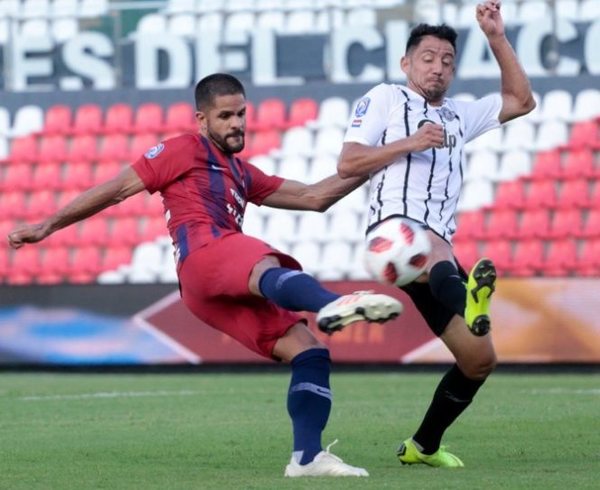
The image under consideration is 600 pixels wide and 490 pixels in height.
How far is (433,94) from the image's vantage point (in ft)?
24.0

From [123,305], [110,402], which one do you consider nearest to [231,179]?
[110,402]

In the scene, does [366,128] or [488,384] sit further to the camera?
[488,384]

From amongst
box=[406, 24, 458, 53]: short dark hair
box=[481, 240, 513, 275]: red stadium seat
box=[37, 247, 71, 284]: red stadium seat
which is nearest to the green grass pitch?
box=[406, 24, 458, 53]: short dark hair

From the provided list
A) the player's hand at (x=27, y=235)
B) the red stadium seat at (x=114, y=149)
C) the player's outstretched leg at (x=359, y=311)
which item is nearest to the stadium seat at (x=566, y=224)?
the red stadium seat at (x=114, y=149)

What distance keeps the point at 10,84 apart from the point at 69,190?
1913 mm

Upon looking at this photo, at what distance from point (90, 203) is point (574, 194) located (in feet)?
39.6

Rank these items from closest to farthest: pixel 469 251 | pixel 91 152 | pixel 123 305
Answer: pixel 123 305 < pixel 469 251 < pixel 91 152

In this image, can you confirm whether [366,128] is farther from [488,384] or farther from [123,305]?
[123,305]

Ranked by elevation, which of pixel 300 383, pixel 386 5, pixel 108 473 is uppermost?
pixel 386 5

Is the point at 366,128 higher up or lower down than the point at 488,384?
higher up

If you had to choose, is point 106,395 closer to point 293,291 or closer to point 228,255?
point 228,255

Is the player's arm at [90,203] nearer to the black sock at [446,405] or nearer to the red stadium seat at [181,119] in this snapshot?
the black sock at [446,405]

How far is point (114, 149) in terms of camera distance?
20703 mm

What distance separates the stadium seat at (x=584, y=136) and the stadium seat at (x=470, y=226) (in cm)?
150
